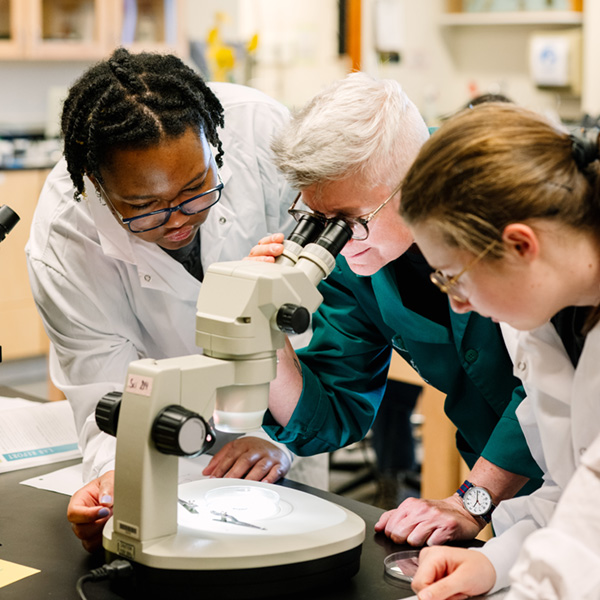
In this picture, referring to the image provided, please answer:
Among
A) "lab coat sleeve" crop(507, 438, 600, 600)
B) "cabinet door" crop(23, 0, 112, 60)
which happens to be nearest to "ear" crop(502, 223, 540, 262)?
"lab coat sleeve" crop(507, 438, 600, 600)

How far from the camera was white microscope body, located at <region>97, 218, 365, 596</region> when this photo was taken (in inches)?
45.4

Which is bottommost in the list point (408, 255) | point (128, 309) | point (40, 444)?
point (40, 444)

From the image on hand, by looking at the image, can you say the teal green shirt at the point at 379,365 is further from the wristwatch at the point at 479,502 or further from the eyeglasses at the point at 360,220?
the eyeglasses at the point at 360,220

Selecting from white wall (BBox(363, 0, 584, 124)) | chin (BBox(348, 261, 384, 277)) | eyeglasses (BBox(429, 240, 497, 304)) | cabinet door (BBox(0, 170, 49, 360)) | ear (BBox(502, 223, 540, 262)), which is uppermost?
white wall (BBox(363, 0, 584, 124))

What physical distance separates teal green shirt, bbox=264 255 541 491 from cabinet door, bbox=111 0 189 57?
3899mm

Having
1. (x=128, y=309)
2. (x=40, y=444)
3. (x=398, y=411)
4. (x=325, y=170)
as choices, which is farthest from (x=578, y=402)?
(x=398, y=411)

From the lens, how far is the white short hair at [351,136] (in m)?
1.44

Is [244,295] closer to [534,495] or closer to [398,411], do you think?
[534,495]

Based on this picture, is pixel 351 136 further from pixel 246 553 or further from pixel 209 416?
pixel 246 553

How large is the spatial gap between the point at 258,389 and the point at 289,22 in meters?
5.35

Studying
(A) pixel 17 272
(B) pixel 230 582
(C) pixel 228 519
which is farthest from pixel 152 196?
(A) pixel 17 272

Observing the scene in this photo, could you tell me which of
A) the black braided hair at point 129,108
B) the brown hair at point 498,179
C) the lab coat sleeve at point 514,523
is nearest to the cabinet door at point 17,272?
the black braided hair at point 129,108

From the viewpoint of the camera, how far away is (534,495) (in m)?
1.27

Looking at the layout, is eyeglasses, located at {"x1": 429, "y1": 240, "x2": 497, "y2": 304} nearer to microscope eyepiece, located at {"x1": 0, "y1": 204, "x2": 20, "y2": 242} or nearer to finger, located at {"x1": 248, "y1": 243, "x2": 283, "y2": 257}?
finger, located at {"x1": 248, "y1": 243, "x2": 283, "y2": 257}
